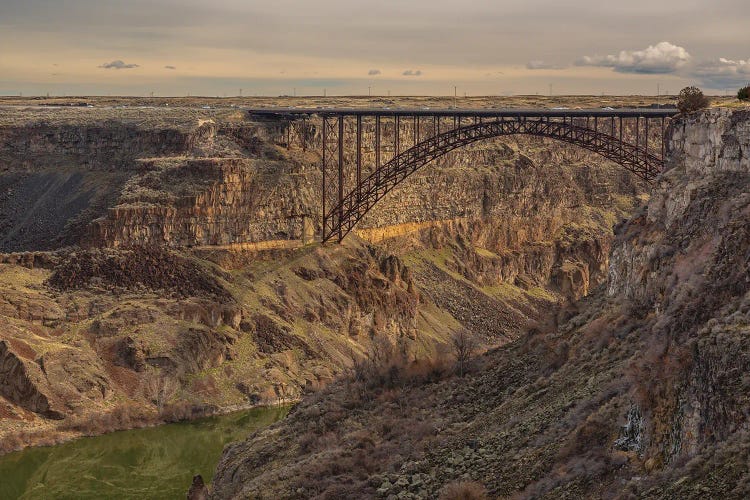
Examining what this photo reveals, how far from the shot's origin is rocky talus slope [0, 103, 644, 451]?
7694cm

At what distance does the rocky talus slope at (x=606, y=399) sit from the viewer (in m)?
23.4

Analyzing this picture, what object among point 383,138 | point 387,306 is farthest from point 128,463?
point 383,138

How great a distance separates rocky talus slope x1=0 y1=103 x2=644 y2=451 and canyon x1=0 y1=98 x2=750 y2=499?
20 cm

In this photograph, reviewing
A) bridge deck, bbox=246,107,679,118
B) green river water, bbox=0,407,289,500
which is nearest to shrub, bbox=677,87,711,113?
green river water, bbox=0,407,289,500

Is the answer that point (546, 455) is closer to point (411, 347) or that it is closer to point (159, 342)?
point (159, 342)

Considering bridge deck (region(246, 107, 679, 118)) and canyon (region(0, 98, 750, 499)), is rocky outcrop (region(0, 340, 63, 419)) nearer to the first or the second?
canyon (region(0, 98, 750, 499))

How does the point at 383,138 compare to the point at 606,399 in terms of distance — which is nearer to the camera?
the point at 606,399

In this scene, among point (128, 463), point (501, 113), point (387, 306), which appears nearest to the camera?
point (128, 463)

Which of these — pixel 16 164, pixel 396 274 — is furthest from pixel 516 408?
pixel 16 164

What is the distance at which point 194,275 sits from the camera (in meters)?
87.1

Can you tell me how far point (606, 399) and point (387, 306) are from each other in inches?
2634

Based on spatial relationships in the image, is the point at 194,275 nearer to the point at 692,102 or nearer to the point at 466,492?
the point at 692,102

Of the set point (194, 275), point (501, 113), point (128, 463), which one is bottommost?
point (128, 463)

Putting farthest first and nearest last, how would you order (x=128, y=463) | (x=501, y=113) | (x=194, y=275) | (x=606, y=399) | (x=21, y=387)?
(x=501, y=113) → (x=194, y=275) → (x=21, y=387) → (x=128, y=463) → (x=606, y=399)
